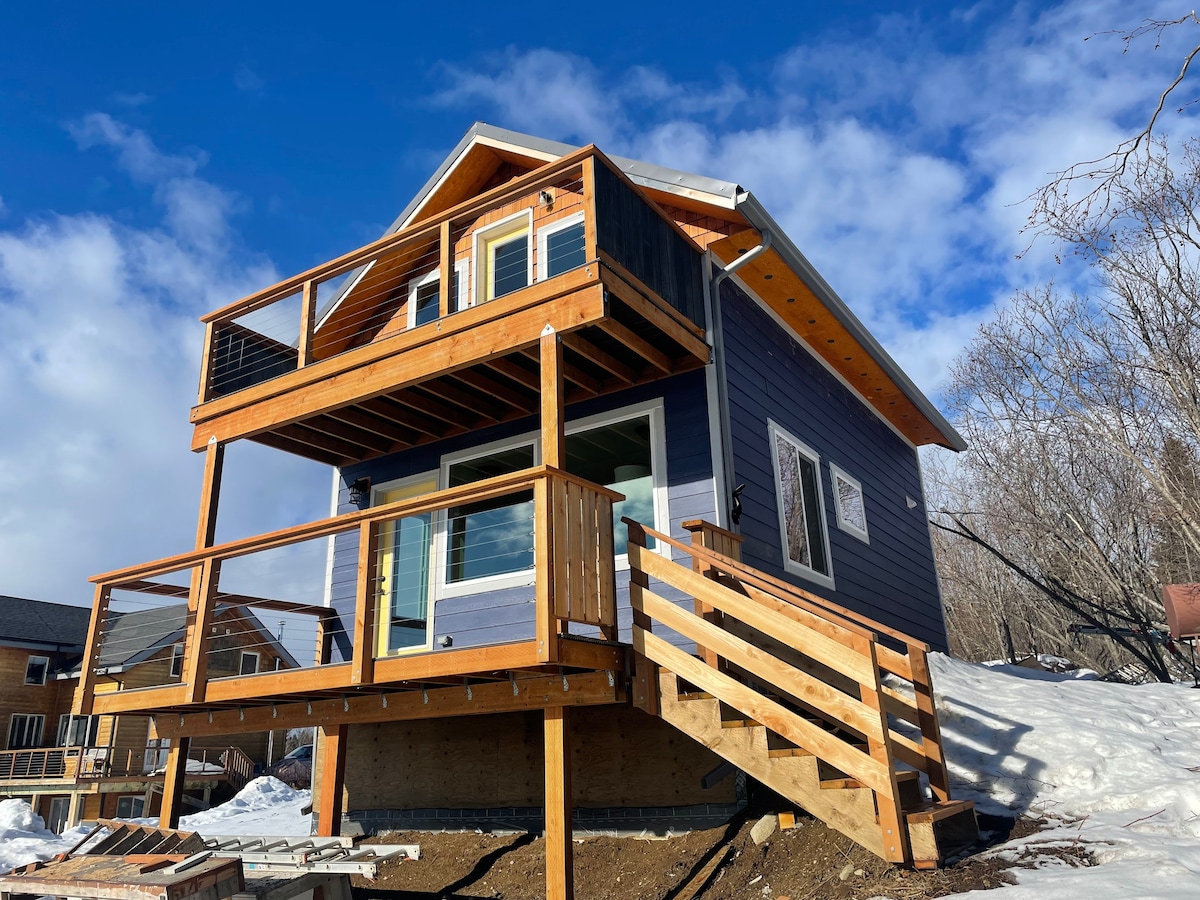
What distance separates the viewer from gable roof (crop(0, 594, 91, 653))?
29281 mm

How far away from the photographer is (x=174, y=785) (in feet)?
23.7

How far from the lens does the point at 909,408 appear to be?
12.1 metres

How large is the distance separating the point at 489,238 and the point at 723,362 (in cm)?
335

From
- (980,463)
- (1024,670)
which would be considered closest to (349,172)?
(1024,670)

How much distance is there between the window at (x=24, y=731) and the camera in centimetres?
2877

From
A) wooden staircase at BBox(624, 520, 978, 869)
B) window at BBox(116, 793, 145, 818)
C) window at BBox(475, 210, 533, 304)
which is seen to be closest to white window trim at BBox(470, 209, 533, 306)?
window at BBox(475, 210, 533, 304)

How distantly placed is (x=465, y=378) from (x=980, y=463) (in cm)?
1938

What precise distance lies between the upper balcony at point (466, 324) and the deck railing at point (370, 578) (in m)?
1.10

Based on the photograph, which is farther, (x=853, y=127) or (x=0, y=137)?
(x=0, y=137)

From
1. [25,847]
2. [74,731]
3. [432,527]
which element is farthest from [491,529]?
[74,731]

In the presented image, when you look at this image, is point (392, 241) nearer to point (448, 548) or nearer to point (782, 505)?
point (448, 548)

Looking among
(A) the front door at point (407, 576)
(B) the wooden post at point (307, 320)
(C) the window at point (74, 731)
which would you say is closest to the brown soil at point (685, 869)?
(A) the front door at point (407, 576)

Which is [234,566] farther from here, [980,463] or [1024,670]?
[980,463]

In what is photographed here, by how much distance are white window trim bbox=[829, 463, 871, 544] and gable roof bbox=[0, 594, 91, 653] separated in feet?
100
